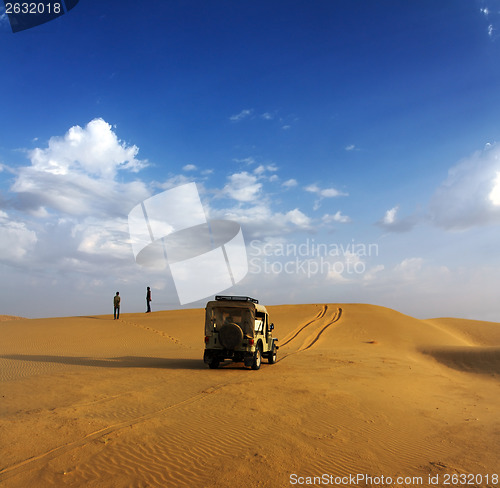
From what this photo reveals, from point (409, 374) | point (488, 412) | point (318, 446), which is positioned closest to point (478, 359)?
point (409, 374)

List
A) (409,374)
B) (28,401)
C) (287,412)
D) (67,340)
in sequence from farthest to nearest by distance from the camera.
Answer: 1. (67,340)
2. (409,374)
3. (28,401)
4. (287,412)

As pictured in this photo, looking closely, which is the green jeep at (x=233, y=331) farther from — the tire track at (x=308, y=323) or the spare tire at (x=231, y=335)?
the tire track at (x=308, y=323)

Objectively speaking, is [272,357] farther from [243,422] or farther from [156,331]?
[156,331]

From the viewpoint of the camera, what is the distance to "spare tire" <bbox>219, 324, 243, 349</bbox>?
1383 centimetres

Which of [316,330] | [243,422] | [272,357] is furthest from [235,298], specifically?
[316,330]

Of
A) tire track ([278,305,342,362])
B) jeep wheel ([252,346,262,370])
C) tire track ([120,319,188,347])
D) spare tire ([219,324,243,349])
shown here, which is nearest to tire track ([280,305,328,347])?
tire track ([278,305,342,362])

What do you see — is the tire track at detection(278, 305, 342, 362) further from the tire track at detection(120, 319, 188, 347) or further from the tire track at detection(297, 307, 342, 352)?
the tire track at detection(120, 319, 188, 347)

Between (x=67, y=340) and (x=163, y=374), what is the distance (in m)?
14.1

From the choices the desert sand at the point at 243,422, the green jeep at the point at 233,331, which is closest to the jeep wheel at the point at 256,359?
the green jeep at the point at 233,331

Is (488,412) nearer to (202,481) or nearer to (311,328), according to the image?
(202,481)

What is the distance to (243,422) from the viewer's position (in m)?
7.93

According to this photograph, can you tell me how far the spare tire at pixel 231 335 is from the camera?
1383 centimetres

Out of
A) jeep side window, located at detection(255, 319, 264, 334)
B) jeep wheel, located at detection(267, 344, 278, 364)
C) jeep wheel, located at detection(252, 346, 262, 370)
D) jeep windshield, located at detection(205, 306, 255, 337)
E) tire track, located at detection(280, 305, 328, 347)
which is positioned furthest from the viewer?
tire track, located at detection(280, 305, 328, 347)

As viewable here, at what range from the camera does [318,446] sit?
21.8 ft
